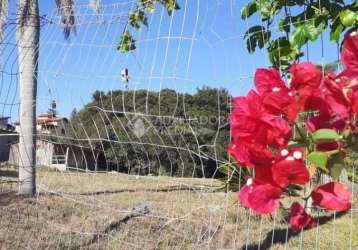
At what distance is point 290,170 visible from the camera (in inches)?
21.9

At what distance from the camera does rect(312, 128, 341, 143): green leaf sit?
573 millimetres

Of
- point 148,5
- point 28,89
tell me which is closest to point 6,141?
point 28,89

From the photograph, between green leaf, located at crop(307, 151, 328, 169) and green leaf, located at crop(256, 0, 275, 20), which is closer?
green leaf, located at crop(307, 151, 328, 169)

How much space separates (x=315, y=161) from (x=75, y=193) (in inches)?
163

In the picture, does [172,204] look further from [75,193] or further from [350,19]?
[350,19]

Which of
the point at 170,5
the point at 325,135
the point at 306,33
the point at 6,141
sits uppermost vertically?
the point at 170,5

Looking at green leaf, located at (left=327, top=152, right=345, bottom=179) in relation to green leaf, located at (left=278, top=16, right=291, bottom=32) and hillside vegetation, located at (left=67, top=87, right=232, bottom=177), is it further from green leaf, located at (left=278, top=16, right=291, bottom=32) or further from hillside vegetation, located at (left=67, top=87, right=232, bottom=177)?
hillside vegetation, located at (left=67, top=87, right=232, bottom=177)

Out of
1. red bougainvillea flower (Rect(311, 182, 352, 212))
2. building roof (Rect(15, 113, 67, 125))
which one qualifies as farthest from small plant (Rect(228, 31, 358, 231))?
building roof (Rect(15, 113, 67, 125))

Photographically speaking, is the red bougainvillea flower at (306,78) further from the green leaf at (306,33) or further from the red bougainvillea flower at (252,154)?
the green leaf at (306,33)

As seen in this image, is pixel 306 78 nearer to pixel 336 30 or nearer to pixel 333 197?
pixel 333 197

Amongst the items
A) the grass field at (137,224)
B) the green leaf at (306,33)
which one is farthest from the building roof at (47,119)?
the green leaf at (306,33)

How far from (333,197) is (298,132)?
0.10 meters

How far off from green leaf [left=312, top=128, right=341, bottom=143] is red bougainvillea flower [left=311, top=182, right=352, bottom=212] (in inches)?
2.0

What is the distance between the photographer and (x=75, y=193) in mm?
4559
